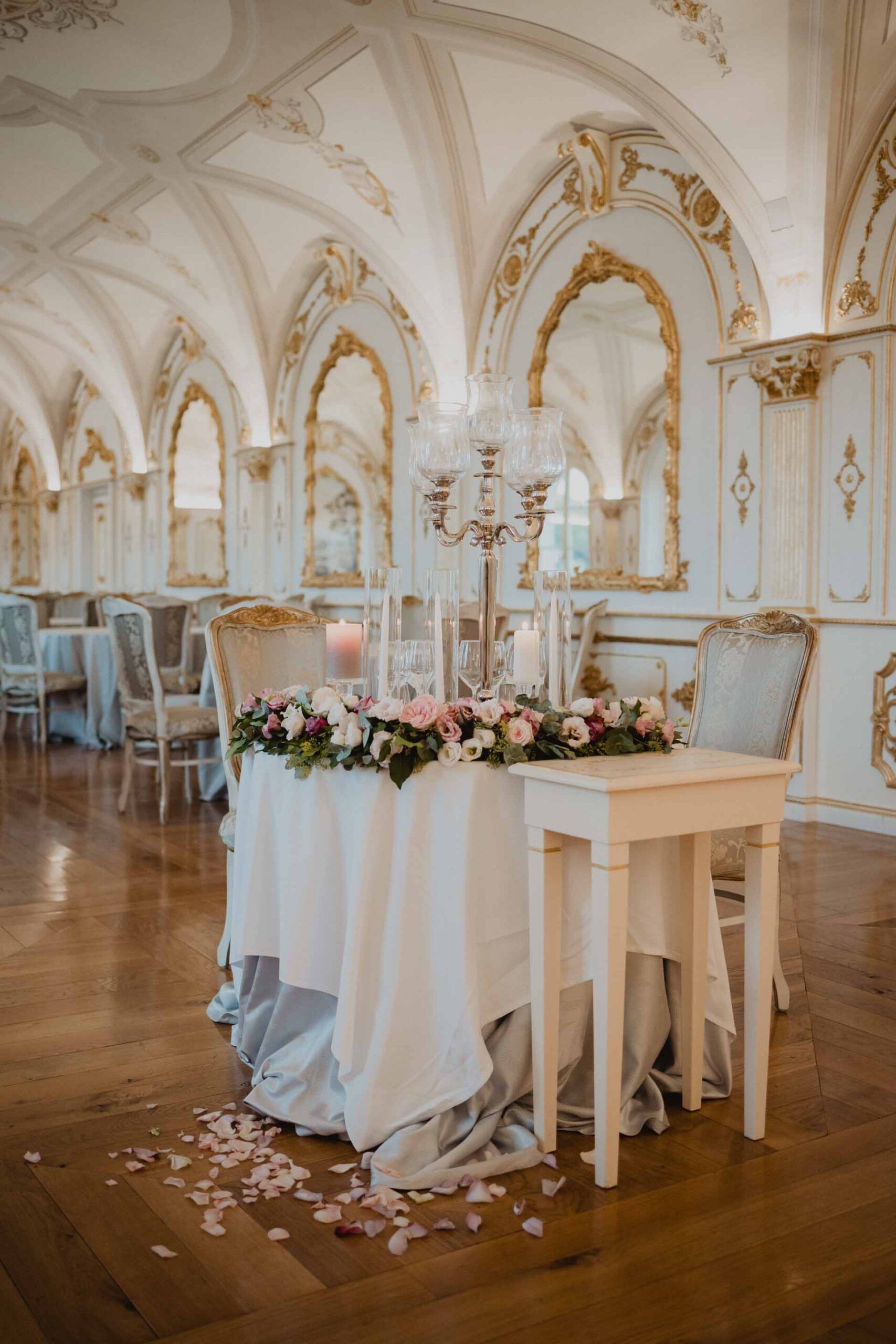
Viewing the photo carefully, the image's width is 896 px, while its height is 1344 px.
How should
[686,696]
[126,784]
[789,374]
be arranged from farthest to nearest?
[686,696] < [126,784] < [789,374]

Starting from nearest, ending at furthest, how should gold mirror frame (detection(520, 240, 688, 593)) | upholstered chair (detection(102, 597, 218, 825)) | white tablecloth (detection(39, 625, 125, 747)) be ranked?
upholstered chair (detection(102, 597, 218, 825)) < gold mirror frame (detection(520, 240, 688, 593)) < white tablecloth (detection(39, 625, 125, 747))

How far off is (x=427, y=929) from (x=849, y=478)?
14.2ft

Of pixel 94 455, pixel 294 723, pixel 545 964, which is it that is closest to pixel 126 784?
pixel 294 723

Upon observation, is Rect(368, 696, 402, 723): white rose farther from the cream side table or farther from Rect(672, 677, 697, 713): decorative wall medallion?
Rect(672, 677, 697, 713): decorative wall medallion

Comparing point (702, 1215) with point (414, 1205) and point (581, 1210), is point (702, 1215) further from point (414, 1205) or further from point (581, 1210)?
point (414, 1205)

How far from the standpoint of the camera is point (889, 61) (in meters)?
5.57

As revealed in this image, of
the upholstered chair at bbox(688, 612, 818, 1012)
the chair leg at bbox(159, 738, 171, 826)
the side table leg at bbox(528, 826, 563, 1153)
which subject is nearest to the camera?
the side table leg at bbox(528, 826, 563, 1153)

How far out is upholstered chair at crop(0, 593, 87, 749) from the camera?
8.70 meters

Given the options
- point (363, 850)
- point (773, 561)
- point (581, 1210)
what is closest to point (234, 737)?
point (363, 850)

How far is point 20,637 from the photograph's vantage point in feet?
28.9

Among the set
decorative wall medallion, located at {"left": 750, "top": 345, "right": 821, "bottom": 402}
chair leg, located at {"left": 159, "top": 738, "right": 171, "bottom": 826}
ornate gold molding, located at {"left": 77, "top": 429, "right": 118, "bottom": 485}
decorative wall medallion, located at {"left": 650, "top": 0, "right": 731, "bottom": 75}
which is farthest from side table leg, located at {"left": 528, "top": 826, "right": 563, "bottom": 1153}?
ornate gold molding, located at {"left": 77, "top": 429, "right": 118, "bottom": 485}

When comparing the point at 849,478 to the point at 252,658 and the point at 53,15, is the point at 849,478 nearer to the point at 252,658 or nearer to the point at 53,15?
the point at 252,658

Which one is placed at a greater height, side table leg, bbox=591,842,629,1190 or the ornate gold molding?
the ornate gold molding

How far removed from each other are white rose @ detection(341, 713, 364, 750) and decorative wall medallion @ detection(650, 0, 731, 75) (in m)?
4.47
